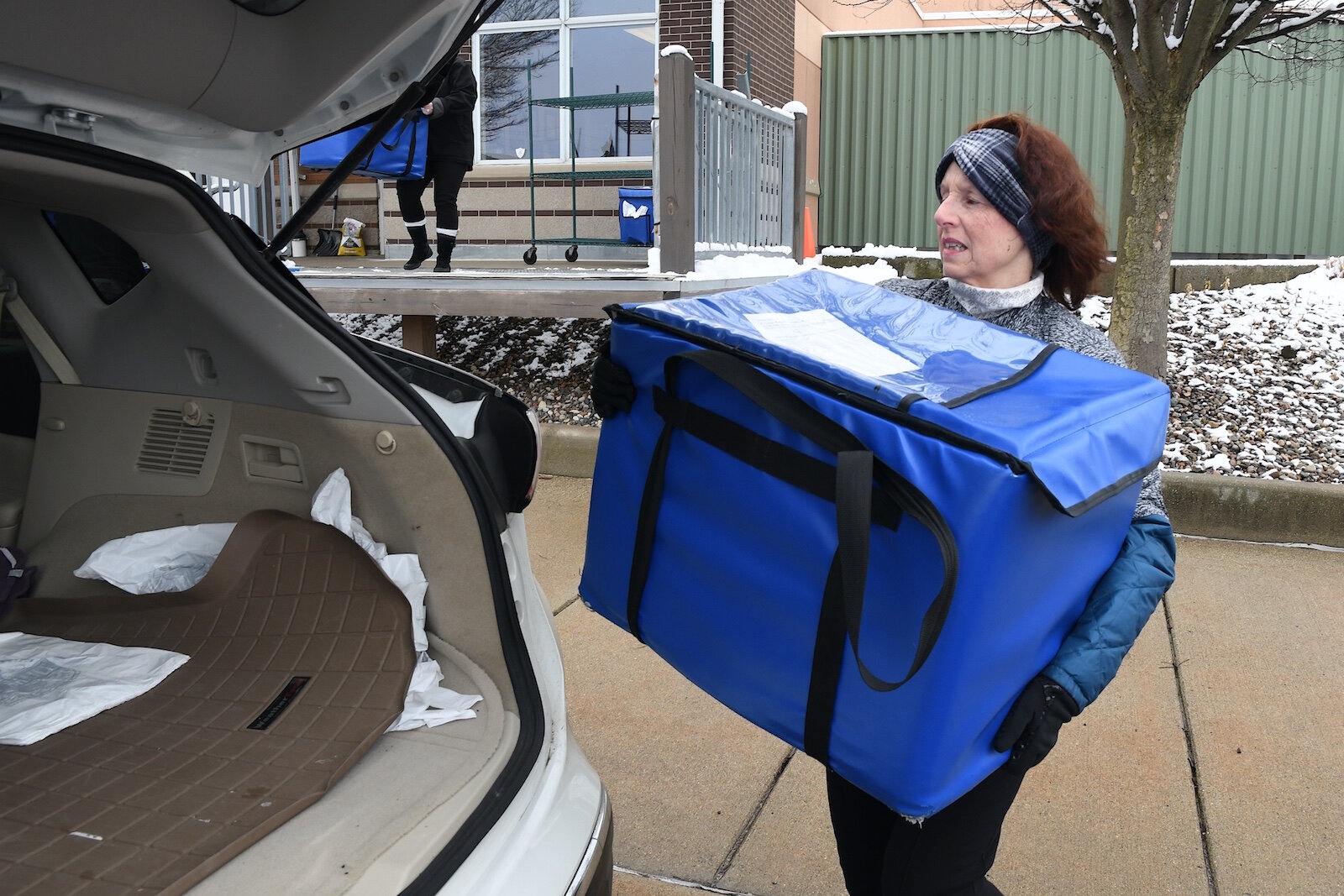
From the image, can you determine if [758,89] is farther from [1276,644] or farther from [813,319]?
[813,319]

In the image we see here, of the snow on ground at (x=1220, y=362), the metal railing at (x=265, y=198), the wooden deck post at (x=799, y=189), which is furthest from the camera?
the wooden deck post at (x=799, y=189)

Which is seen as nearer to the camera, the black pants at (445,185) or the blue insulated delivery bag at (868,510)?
the blue insulated delivery bag at (868,510)

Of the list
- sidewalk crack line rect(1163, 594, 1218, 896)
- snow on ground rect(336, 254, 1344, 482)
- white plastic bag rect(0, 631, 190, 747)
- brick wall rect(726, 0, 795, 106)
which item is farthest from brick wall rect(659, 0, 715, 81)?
white plastic bag rect(0, 631, 190, 747)

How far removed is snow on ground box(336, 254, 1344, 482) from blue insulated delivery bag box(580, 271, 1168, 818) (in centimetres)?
359

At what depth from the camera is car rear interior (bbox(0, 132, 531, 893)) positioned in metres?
1.53

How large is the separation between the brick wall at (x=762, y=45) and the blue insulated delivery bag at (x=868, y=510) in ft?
26.6

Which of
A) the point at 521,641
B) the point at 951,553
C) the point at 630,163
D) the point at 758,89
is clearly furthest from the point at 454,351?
the point at 951,553

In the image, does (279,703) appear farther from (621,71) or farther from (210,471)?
A: (621,71)

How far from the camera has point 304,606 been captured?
6.73ft

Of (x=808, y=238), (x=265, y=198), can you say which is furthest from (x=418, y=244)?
(x=808, y=238)

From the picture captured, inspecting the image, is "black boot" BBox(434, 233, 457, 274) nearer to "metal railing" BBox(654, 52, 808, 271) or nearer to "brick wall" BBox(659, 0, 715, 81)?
"metal railing" BBox(654, 52, 808, 271)

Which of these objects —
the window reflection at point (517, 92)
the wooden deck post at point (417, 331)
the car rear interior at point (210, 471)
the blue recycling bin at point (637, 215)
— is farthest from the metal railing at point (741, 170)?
the car rear interior at point (210, 471)

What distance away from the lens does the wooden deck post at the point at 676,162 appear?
20.5ft

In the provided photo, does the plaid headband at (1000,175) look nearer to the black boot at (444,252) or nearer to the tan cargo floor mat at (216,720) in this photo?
the tan cargo floor mat at (216,720)
